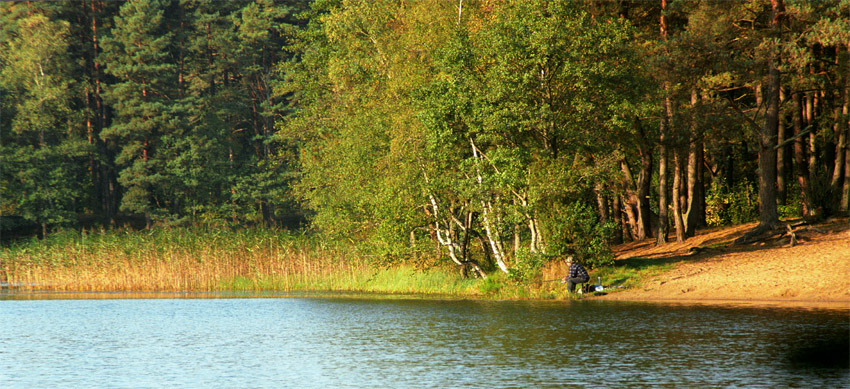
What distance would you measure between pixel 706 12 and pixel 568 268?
12.1m

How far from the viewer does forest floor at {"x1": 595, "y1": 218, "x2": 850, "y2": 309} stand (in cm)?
2753

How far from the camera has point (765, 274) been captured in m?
29.2

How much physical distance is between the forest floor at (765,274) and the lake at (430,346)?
2822 millimetres

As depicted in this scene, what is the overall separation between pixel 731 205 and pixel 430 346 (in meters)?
28.9

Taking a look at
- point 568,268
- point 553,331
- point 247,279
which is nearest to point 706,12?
point 568,268

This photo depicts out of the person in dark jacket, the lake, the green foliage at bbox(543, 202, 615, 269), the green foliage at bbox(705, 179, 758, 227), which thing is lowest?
the lake

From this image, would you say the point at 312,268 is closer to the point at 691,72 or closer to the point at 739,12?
the point at 691,72

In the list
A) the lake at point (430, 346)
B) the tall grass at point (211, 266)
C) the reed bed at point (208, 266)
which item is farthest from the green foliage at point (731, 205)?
the lake at point (430, 346)

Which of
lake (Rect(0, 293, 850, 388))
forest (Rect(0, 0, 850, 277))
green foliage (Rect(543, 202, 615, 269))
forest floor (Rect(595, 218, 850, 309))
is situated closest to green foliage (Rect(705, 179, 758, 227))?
forest (Rect(0, 0, 850, 277))

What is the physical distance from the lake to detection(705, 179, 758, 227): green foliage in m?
17.3

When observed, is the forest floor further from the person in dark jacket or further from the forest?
the forest

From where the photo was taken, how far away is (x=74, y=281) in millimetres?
39469

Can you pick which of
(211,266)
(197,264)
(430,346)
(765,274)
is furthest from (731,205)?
(430,346)

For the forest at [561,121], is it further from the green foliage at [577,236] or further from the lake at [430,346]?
the lake at [430,346]
